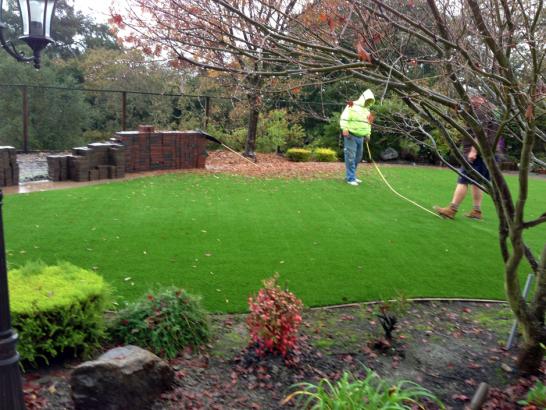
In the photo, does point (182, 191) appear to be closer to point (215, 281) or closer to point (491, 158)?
point (215, 281)

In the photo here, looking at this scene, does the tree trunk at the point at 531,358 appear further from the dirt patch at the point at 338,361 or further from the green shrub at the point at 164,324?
the green shrub at the point at 164,324

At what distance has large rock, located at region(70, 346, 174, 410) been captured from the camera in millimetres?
3262

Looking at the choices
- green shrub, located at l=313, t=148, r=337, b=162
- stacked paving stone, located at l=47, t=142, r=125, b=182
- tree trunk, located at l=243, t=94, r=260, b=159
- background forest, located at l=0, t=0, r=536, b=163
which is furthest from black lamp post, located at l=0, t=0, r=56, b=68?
green shrub, located at l=313, t=148, r=337, b=162

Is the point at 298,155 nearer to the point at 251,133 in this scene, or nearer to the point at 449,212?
the point at 251,133

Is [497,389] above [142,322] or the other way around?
A: the other way around

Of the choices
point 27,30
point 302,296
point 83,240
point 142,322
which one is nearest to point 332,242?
point 302,296

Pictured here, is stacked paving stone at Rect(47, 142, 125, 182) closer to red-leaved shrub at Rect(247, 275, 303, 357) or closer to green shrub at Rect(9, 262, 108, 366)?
green shrub at Rect(9, 262, 108, 366)

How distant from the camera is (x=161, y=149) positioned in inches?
494

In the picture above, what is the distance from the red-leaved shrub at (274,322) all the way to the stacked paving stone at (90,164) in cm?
773

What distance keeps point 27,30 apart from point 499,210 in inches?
162

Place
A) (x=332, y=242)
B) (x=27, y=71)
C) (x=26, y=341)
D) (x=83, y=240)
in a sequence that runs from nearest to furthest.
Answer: (x=26, y=341), (x=83, y=240), (x=332, y=242), (x=27, y=71)

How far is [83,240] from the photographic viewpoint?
6.53 m

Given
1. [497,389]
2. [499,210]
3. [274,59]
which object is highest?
[274,59]

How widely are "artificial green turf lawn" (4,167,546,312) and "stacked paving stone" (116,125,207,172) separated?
4.96 feet
